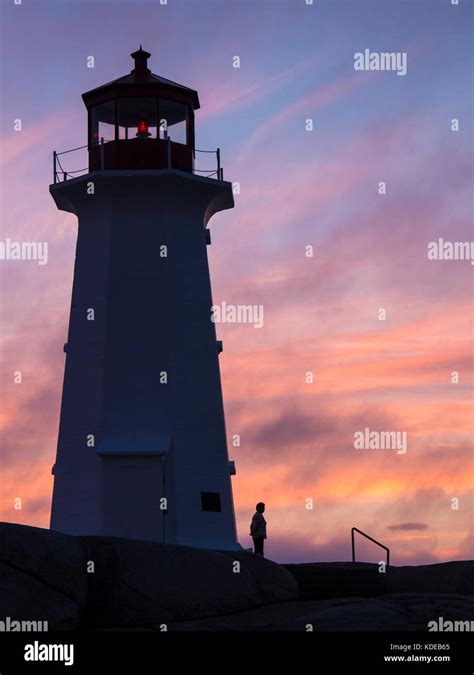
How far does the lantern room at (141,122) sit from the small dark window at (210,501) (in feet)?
28.2

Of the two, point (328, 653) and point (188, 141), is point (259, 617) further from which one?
point (188, 141)

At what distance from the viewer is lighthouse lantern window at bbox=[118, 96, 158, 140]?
34.1m

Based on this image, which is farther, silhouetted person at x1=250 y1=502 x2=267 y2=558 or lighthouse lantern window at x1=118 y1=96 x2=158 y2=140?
lighthouse lantern window at x1=118 y1=96 x2=158 y2=140

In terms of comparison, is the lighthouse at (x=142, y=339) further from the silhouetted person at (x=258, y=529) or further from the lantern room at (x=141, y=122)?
the silhouetted person at (x=258, y=529)

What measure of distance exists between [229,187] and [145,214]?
2.39 meters

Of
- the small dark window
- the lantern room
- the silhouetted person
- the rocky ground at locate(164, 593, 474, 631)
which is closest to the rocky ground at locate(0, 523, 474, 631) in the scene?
the rocky ground at locate(164, 593, 474, 631)

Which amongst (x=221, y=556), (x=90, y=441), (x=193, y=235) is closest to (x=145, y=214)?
(x=193, y=235)

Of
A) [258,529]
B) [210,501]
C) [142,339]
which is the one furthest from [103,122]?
[258,529]

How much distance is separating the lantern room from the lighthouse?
0.12 feet

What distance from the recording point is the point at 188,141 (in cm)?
3431

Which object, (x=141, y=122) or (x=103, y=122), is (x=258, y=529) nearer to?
(x=141, y=122)

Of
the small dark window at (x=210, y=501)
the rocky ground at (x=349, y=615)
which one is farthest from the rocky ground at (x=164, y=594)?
the small dark window at (x=210, y=501)

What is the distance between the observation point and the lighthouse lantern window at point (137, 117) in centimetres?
3412

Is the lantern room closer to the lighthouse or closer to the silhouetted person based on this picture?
the lighthouse
